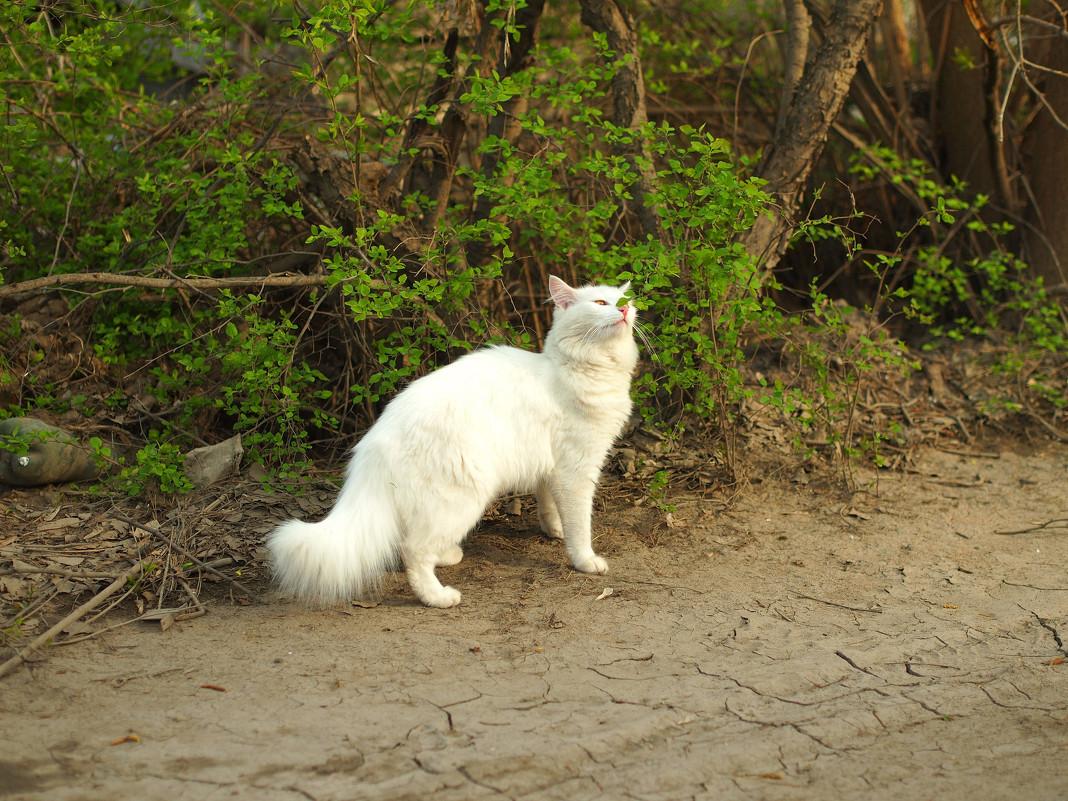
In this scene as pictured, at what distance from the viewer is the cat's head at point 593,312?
3863 mm

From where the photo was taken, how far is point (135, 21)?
15.2ft

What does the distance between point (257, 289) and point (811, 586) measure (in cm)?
393

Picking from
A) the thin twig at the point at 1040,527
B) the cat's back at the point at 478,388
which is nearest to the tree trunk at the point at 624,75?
the cat's back at the point at 478,388

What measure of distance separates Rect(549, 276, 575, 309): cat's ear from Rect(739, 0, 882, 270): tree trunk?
1928 millimetres

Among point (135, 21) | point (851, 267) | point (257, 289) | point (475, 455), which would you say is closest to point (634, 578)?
point (475, 455)

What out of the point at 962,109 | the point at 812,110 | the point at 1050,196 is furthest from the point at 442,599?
the point at 962,109

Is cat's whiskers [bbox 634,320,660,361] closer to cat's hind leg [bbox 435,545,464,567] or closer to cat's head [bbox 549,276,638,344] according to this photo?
cat's head [bbox 549,276,638,344]

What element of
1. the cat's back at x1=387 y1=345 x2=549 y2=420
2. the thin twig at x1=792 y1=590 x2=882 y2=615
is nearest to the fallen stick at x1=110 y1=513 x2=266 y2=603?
the cat's back at x1=387 y1=345 x2=549 y2=420

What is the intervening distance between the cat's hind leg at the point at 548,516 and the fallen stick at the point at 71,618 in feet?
6.70

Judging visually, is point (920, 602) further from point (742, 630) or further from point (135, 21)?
point (135, 21)

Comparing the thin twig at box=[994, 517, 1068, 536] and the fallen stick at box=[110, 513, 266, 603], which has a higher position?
the thin twig at box=[994, 517, 1068, 536]

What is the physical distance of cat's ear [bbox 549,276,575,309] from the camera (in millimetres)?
4016

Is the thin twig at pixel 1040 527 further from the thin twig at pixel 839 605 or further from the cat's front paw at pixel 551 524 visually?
the cat's front paw at pixel 551 524

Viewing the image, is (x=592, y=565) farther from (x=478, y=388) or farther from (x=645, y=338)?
(x=645, y=338)
